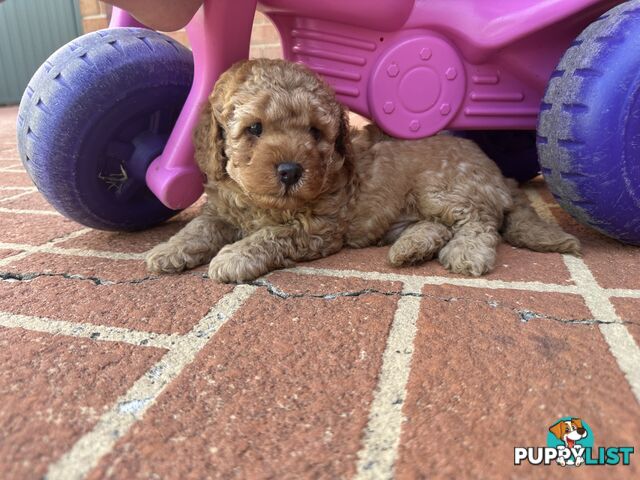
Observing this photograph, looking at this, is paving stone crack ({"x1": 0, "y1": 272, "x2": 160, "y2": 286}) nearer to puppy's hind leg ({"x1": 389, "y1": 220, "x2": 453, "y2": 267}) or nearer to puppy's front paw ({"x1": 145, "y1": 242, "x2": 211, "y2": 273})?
puppy's front paw ({"x1": 145, "y1": 242, "x2": 211, "y2": 273})

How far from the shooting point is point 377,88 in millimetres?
2355

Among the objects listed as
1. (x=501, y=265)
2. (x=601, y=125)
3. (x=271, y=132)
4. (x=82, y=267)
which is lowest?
(x=82, y=267)

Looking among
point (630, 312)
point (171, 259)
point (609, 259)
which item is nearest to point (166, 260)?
point (171, 259)

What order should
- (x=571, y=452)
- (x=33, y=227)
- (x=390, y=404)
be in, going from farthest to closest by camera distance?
1. (x=33, y=227)
2. (x=390, y=404)
3. (x=571, y=452)

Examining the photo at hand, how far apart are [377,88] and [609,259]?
1.15 metres

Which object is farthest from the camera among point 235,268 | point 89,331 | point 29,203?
point 29,203

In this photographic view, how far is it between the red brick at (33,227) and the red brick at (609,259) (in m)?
2.20

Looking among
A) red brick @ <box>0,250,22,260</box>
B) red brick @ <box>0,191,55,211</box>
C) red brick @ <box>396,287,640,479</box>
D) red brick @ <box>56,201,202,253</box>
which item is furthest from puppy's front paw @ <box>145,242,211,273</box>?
red brick @ <box>0,191,55,211</box>

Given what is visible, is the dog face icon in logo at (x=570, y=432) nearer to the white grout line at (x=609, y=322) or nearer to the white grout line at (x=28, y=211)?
the white grout line at (x=609, y=322)

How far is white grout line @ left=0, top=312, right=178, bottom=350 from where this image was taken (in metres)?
1.46

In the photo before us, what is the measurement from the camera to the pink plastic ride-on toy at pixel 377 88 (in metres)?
1.95

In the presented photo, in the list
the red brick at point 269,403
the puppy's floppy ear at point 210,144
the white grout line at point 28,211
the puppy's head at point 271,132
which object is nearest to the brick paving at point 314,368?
the red brick at point 269,403

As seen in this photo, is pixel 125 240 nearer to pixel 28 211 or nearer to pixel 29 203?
pixel 28 211

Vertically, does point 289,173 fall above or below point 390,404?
above
